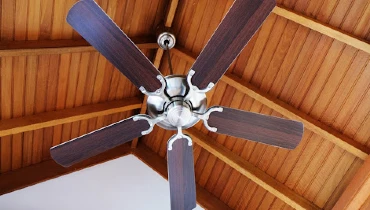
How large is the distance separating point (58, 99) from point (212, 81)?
1962 mm

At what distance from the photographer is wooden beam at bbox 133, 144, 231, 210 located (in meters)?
4.37

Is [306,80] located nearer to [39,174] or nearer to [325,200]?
[325,200]

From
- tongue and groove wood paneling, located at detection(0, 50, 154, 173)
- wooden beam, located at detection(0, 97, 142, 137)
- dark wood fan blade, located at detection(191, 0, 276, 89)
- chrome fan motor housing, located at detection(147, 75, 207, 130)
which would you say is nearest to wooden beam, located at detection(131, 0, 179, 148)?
tongue and groove wood paneling, located at detection(0, 50, 154, 173)

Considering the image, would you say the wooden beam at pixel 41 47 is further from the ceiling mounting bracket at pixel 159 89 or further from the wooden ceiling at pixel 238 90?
the ceiling mounting bracket at pixel 159 89

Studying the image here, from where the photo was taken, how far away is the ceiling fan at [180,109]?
1.93 m

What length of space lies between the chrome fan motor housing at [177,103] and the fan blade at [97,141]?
0.37 ft

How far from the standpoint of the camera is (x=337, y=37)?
315 cm

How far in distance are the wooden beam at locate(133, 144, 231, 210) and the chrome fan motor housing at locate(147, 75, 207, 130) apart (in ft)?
7.13

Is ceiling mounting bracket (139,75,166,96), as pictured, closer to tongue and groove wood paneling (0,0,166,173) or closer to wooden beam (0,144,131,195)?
tongue and groove wood paneling (0,0,166,173)

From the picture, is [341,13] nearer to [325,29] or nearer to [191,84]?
[325,29]

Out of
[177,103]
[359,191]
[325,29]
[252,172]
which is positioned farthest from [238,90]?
[177,103]

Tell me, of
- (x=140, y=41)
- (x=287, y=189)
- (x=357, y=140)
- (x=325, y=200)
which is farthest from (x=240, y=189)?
(x=140, y=41)

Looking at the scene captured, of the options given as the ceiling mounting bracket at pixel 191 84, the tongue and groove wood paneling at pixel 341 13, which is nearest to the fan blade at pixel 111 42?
the ceiling mounting bracket at pixel 191 84

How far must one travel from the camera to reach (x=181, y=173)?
2428 mm
